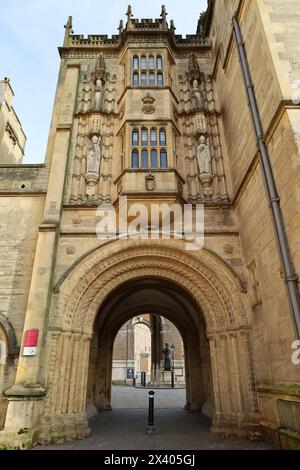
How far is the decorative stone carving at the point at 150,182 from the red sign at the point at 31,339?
18.9 ft

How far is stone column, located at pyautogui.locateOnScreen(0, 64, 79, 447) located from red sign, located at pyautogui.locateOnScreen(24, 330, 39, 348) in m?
0.11

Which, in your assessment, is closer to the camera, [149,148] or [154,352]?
[149,148]

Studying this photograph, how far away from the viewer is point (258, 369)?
8.18 m

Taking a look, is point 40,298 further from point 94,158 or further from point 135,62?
point 135,62

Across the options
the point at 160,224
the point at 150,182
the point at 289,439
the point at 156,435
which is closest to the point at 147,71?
the point at 150,182

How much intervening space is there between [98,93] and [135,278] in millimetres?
8414

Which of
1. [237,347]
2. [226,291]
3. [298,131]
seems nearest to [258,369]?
[237,347]

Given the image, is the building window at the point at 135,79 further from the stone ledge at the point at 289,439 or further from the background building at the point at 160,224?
the stone ledge at the point at 289,439

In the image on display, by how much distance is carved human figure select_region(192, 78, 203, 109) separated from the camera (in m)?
12.9

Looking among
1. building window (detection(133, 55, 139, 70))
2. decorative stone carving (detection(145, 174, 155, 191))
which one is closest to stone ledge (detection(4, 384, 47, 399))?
decorative stone carving (detection(145, 174, 155, 191))

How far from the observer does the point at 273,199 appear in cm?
723

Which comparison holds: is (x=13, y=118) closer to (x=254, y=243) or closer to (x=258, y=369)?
(x=254, y=243)

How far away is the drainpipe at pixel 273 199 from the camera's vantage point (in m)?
6.40

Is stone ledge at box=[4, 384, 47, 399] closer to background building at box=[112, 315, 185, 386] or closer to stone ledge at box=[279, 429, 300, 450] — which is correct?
stone ledge at box=[279, 429, 300, 450]
